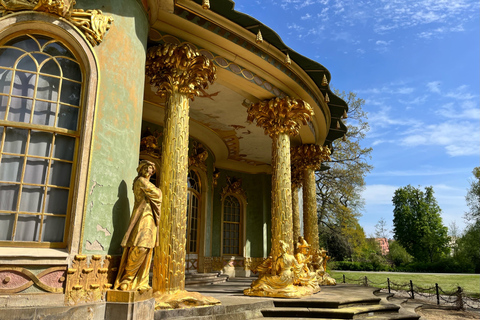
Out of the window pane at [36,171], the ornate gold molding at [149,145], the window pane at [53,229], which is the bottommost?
the window pane at [53,229]

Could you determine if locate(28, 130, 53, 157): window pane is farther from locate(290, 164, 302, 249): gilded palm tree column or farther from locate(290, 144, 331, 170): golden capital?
locate(290, 164, 302, 249): gilded palm tree column

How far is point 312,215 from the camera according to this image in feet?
36.8

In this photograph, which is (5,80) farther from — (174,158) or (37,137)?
(174,158)

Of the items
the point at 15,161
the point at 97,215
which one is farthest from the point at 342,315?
the point at 15,161

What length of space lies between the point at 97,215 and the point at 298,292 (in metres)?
4.48

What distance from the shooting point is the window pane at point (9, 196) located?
154 inches

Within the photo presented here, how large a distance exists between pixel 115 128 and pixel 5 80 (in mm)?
1322

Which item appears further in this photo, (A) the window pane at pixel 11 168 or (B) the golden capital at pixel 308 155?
(B) the golden capital at pixel 308 155

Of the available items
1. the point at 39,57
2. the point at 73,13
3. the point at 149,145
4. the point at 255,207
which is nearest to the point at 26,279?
the point at 39,57

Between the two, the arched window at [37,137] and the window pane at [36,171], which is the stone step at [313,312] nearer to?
the arched window at [37,137]

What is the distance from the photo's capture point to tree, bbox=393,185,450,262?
123 feet

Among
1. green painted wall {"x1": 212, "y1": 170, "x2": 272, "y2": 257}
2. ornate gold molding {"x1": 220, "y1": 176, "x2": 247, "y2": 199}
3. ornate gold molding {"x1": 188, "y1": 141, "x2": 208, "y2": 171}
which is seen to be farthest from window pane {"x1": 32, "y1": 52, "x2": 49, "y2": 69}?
ornate gold molding {"x1": 220, "y1": 176, "x2": 247, "y2": 199}

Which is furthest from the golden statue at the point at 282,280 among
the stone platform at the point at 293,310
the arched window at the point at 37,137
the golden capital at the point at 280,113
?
the arched window at the point at 37,137

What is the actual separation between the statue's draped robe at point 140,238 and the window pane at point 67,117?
1050 millimetres
